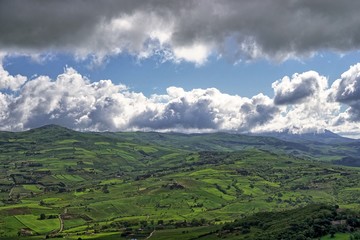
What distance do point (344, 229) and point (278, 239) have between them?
32500 mm

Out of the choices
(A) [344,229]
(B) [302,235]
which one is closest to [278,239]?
(B) [302,235]

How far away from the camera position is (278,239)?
197m

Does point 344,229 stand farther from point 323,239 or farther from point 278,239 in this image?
point 278,239

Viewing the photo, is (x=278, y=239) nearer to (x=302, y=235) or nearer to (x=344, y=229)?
(x=302, y=235)

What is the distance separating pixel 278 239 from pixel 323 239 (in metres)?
20.7

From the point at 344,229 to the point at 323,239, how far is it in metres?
18.5

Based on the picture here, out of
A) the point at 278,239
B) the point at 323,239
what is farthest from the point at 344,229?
the point at 278,239

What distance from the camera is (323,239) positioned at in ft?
615

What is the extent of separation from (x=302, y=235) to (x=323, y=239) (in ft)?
30.8

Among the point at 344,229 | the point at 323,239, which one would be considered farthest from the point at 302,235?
the point at 344,229

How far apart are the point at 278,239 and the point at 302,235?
38.0 feet

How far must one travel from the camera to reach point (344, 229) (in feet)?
654

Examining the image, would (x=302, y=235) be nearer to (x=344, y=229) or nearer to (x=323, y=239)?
(x=323, y=239)
